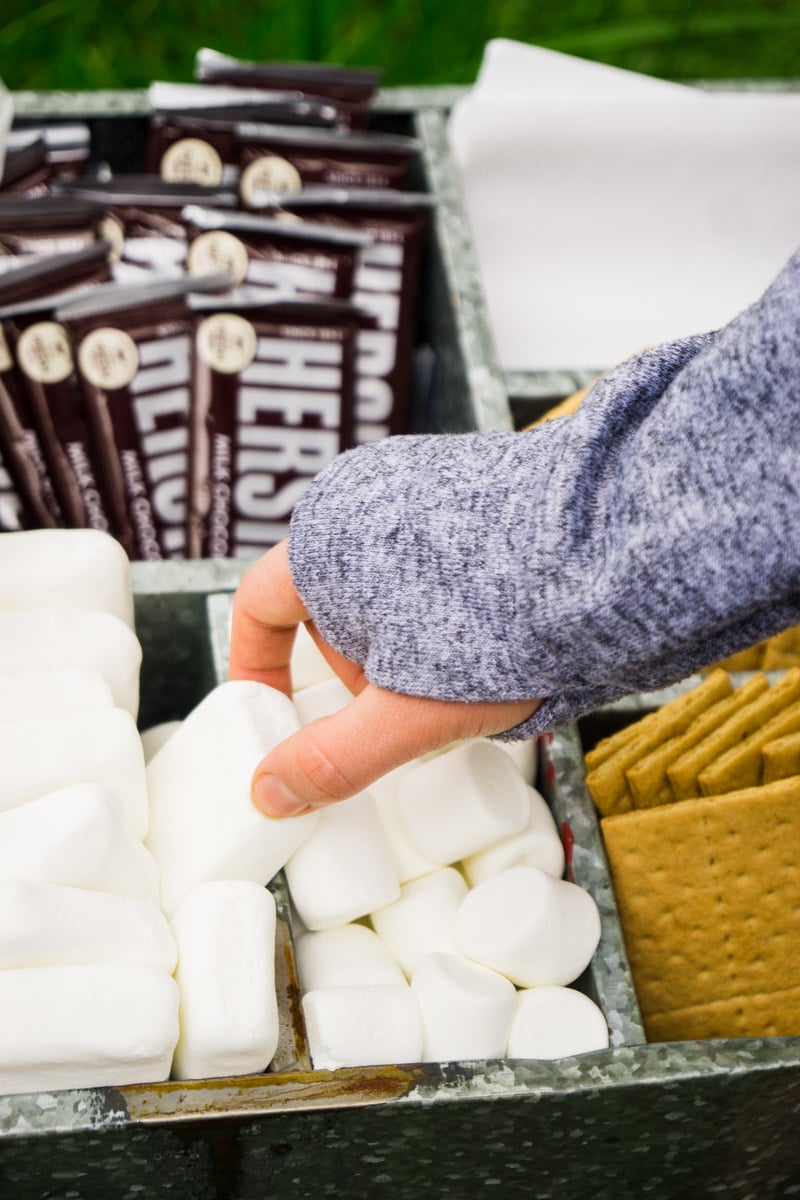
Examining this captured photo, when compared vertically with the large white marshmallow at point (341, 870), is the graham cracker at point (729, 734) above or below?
above

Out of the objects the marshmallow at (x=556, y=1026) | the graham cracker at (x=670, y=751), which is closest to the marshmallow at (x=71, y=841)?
the marshmallow at (x=556, y=1026)

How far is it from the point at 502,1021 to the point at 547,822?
0.59ft

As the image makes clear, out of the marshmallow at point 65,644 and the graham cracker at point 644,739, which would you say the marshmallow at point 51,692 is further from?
the graham cracker at point 644,739

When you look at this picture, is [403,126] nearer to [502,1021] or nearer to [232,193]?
[232,193]

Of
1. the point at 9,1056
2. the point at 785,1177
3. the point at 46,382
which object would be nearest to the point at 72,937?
the point at 9,1056

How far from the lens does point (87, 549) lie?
1052mm

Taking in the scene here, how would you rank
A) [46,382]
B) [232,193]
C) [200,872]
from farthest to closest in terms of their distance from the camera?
[232,193]
[46,382]
[200,872]

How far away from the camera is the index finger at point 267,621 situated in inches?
34.6

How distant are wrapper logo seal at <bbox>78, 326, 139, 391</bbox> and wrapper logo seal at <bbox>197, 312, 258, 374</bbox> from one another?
0.08 m

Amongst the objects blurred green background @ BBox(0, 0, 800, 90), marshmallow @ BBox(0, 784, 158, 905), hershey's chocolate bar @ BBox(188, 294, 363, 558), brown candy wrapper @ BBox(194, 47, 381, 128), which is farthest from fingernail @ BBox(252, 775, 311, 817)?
blurred green background @ BBox(0, 0, 800, 90)

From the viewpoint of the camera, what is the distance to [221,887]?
0.88 m

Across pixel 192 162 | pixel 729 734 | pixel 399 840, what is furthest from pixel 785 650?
pixel 192 162

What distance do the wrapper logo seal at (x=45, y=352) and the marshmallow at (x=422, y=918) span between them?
2.41 feet

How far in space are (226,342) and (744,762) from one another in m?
0.77
